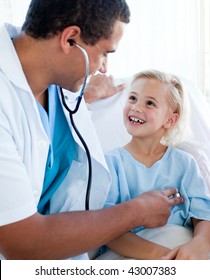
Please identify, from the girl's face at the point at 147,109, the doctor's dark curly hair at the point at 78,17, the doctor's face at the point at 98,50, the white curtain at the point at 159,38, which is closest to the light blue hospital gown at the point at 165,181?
the girl's face at the point at 147,109

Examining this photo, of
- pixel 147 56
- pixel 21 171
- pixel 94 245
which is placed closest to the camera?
pixel 21 171

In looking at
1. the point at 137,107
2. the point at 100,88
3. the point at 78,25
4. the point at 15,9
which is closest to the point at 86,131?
the point at 137,107

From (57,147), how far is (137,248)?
43 centimetres

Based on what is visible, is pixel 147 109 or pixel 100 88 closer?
pixel 147 109

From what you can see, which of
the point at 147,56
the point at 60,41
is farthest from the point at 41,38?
the point at 147,56

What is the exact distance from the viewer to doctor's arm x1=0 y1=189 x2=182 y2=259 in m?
0.95

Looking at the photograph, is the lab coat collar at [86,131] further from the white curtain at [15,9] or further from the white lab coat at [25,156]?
the white curtain at [15,9]

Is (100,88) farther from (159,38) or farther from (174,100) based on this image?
(159,38)

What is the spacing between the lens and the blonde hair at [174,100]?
1518 millimetres

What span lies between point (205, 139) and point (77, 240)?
0.99m

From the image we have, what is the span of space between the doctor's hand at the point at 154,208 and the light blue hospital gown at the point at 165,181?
0.11m

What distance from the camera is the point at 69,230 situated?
1020mm

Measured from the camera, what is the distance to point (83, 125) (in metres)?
1.32
